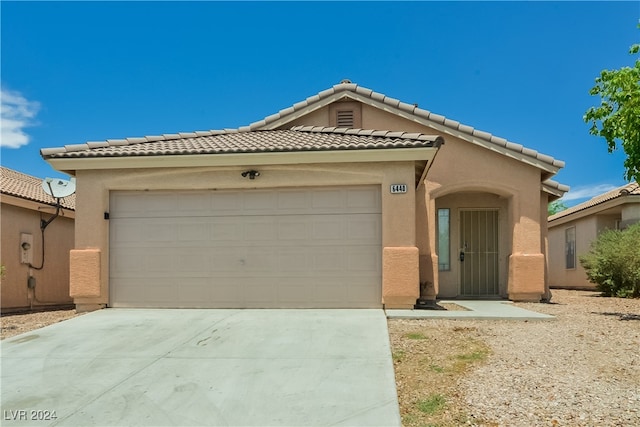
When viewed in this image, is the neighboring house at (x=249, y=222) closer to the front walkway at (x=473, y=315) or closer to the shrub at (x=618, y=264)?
the front walkway at (x=473, y=315)

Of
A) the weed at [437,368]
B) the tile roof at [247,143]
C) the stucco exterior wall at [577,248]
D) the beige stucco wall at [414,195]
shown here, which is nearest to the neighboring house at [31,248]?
the tile roof at [247,143]

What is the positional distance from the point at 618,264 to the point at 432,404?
13.0 m

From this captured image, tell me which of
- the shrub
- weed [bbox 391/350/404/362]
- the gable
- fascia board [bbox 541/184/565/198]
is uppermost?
the gable

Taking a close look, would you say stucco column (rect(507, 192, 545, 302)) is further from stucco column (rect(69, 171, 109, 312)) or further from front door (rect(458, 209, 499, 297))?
stucco column (rect(69, 171, 109, 312))

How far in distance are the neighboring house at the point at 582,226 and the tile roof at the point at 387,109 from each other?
22.0ft

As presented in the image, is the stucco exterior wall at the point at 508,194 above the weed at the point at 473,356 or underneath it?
above

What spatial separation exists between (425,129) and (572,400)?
30.4 ft

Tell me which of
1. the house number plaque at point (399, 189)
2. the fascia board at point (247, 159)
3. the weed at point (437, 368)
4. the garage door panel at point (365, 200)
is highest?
the fascia board at point (247, 159)

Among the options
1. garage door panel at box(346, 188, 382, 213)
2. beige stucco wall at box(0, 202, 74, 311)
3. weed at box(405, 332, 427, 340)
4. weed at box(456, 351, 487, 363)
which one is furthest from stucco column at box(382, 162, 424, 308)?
beige stucco wall at box(0, 202, 74, 311)

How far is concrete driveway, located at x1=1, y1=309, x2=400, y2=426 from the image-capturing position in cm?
536

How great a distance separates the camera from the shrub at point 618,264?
1544 cm

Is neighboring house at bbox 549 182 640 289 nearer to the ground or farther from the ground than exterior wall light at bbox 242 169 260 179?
nearer to the ground

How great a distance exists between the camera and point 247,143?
1126cm

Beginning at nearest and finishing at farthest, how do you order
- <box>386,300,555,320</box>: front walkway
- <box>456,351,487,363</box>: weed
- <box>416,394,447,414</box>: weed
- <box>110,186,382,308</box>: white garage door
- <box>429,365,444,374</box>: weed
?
1. <box>416,394,447,414</box>: weed
2. <box>429,365,444,374</box>: weed
3. <box>456,351,487,363</box>: weed
4. <box>386,300,555,320</box>: front walkway
5. <box>110,186,382,308</box>: white garage door
